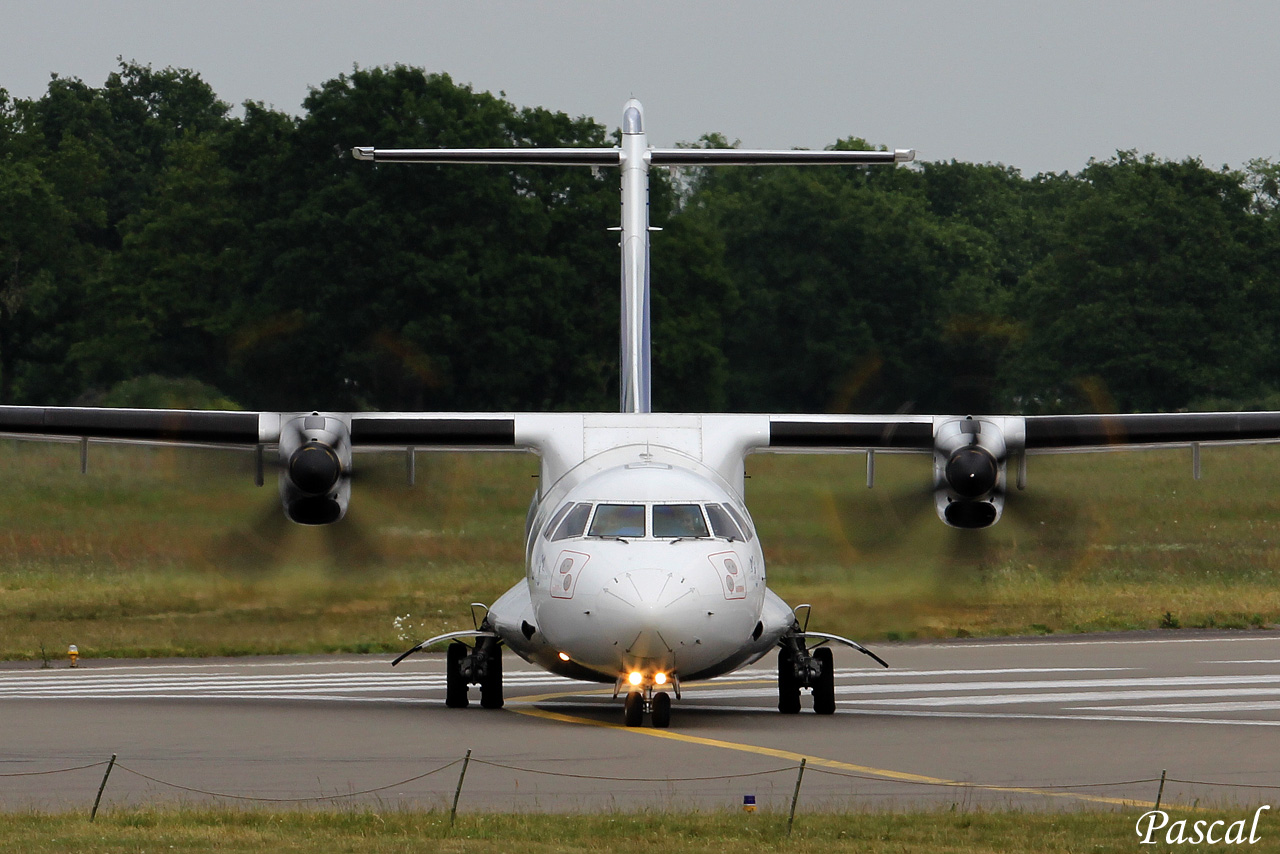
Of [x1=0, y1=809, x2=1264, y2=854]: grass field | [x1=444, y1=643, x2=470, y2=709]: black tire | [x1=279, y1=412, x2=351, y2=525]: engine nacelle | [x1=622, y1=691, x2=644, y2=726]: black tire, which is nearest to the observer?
[x1=0, y1=809, x2=1264, y2=854]: grass field

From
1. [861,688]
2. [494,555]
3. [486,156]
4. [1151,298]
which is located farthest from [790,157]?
[1151,298]

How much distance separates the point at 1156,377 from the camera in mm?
47094

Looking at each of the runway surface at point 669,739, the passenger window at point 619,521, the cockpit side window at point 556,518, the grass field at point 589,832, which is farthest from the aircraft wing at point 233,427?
the grass field at point 589,832

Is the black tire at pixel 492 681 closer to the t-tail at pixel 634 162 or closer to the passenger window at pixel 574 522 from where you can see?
the passenger window at pixel 574 522

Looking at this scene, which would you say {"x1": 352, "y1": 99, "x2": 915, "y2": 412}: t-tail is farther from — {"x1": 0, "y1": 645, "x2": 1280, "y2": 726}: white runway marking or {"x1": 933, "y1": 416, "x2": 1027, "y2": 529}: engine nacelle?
{"x1": 0, "y1": 645, "x2": 1280, "y2": 726}: white runway marking

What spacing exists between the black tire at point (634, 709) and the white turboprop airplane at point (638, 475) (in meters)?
0.01

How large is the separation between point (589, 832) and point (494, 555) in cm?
2250

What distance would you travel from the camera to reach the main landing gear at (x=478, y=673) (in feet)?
58.4

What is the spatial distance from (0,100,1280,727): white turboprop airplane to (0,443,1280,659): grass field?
1892mm

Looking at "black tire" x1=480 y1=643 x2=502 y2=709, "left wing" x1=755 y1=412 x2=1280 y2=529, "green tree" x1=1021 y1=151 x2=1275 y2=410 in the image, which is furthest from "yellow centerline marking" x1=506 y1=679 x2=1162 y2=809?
"green tree" x1=1021 y1=151 x2=1275 y2=410

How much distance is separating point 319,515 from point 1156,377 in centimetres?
3449

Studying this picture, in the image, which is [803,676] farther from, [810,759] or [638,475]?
[810,759]

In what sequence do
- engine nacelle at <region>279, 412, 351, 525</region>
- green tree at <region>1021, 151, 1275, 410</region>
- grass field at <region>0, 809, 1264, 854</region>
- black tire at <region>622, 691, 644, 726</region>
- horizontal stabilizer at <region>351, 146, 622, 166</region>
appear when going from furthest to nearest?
1. green tree at <region>1021, 151, 1275, 410</region>
2. horizontal stabilizer at <region>351, 146, 622, 166</region>
3. engine nacelle at <region>279, 412, 351, 525</region>
4. black tire at <region>622, 691, 644, 726</region>
5. grass field at <region>0, 809, 1264, 854</region>

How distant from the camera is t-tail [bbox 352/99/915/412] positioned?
19703 mm
